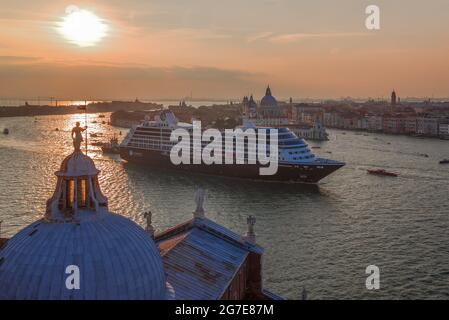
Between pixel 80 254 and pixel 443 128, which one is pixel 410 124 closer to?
pixel 443 128

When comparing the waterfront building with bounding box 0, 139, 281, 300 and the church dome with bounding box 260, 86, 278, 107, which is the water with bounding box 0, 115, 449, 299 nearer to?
the waterfront building with bounding box 0, 139, 281, 300

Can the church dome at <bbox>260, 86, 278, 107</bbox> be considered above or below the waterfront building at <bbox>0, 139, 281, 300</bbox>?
above

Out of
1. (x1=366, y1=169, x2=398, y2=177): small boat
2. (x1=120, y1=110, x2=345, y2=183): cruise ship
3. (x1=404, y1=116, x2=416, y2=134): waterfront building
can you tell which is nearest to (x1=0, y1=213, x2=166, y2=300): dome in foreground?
(x1=120, y1=110, x2=345, y2=183): cruise ship

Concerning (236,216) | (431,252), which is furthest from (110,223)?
(236,216)

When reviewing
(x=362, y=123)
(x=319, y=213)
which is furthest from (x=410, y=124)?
(x=319, y=213)

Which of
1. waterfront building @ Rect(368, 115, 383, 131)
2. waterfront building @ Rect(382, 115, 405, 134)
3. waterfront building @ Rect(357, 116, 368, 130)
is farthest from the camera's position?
waterfront building @ Rect(357, 116, 368, 130)

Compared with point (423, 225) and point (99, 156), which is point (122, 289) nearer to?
point (423, 225)
